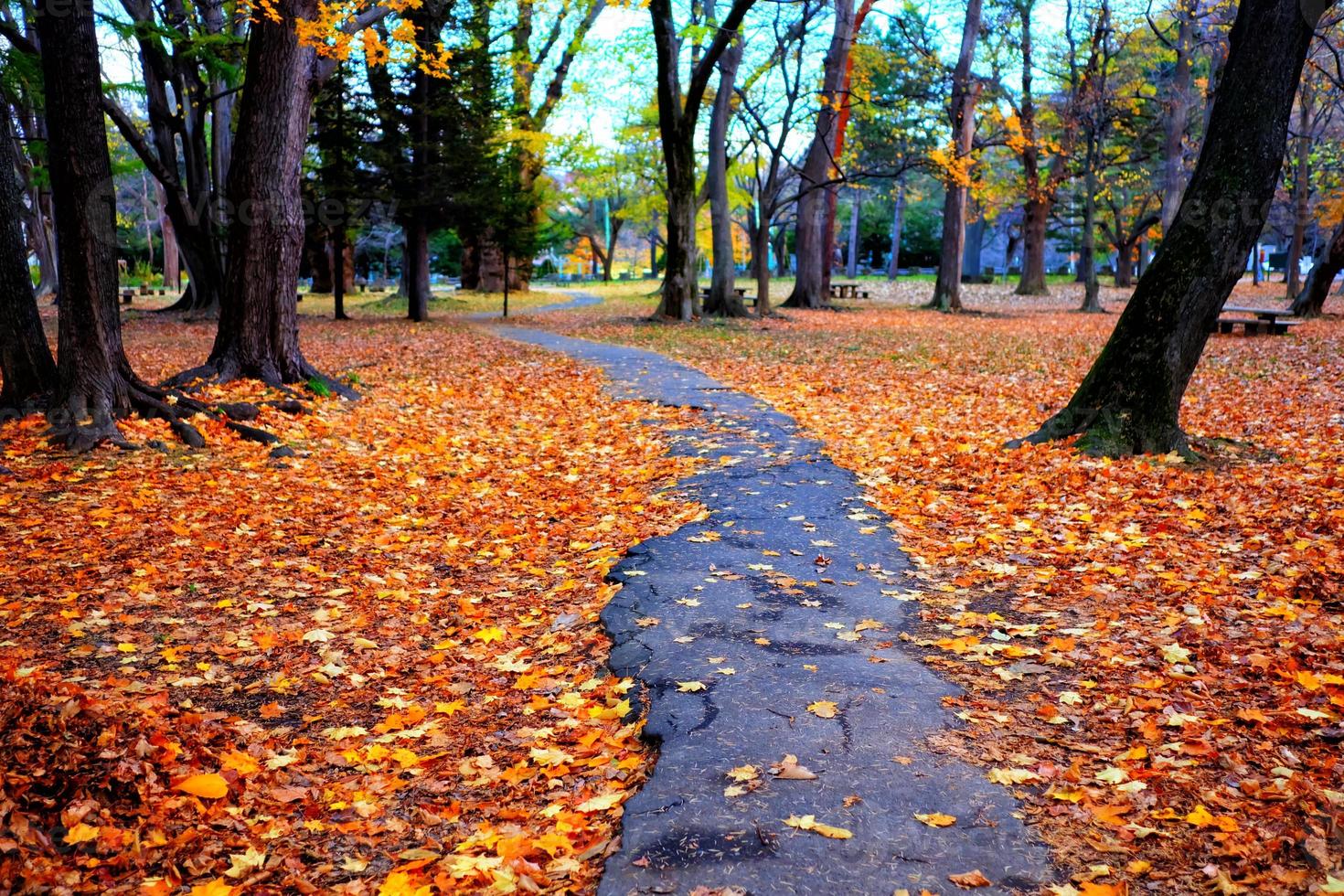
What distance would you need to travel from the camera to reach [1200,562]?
525 cm

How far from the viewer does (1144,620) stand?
457 centimetres

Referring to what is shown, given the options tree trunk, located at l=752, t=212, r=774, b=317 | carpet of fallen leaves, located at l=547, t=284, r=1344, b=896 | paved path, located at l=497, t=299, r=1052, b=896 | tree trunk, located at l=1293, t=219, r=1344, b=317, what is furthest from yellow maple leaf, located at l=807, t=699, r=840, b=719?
tree trunk, located at l=752, t=212, r=774, b=317

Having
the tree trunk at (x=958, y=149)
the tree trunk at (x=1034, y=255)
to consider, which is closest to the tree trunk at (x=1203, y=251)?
the tree trunk at (x=958, y=149)

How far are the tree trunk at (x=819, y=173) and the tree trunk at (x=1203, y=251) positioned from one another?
14896 mm

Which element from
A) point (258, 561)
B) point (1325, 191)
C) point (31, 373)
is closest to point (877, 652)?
point (258, 561)

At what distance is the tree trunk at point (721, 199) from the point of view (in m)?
22.6

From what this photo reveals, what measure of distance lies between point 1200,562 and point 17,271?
31.4ft

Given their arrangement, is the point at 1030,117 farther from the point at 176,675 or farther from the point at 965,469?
the point at 176,675

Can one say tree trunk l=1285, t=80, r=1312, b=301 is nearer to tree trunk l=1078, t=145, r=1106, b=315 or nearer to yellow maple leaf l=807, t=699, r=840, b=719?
tree trunk l=1078, t=145, r=1106, b=315

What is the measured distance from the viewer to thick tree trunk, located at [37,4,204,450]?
7609mm

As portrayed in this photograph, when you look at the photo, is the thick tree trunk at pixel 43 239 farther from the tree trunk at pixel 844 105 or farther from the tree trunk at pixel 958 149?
the tree trunk at pixel 958 149

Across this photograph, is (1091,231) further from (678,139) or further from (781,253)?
(781,253)

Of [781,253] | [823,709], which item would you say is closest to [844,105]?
[823,709]

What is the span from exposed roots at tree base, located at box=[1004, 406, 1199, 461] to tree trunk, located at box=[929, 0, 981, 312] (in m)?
17.5
